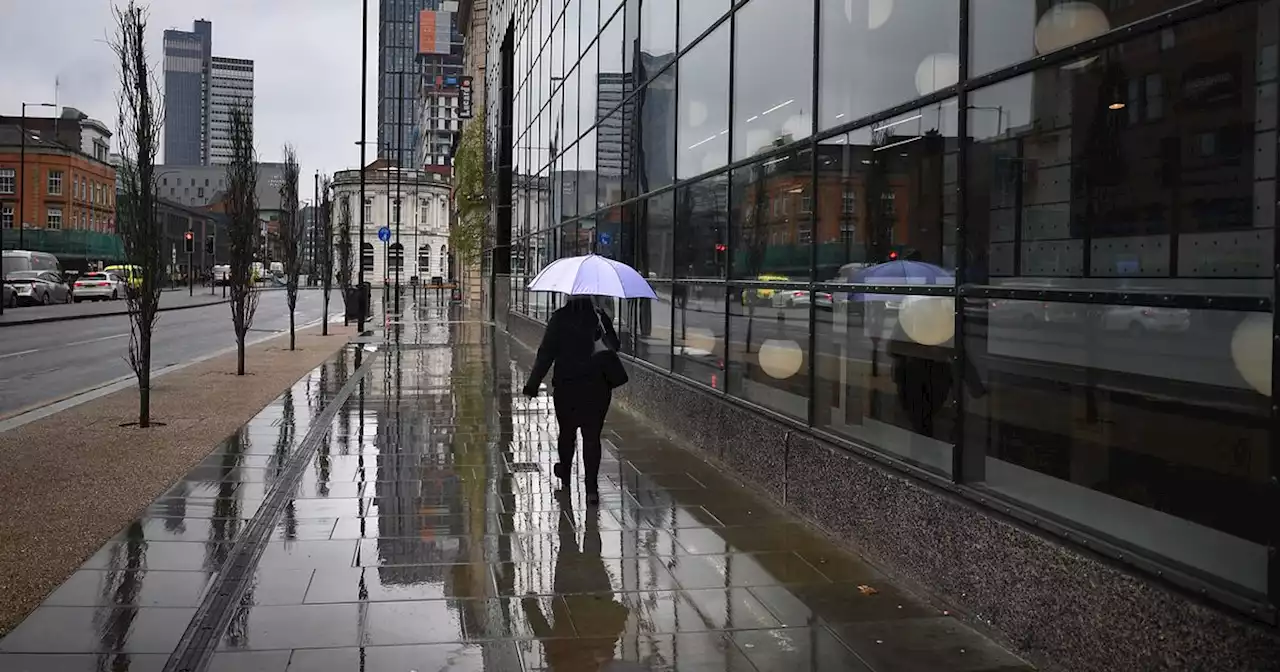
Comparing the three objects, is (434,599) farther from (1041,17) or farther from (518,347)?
(518,347)

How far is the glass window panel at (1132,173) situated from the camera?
4.20m

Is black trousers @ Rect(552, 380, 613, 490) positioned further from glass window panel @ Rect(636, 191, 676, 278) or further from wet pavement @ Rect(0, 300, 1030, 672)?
glass window panel @ Rect(636, 191, 676, 278)

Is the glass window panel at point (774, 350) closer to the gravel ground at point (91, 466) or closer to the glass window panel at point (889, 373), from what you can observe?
the glass window panel at point (889, 373)

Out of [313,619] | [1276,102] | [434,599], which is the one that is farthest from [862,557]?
[1276,102]

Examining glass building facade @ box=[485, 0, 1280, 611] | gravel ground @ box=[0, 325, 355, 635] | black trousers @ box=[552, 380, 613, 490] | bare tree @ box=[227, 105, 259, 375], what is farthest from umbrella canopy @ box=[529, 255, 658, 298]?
bare tree @ box=[227, 105, 259, 375]

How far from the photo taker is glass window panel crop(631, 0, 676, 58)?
529 inches

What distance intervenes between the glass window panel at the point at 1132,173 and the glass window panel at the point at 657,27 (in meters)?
7.75

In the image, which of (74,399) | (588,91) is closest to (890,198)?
(74,399)

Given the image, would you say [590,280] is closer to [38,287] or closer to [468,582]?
[468,582]

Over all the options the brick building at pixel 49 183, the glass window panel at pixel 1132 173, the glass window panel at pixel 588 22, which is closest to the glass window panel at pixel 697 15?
the glass window panel at pixel 1132 173

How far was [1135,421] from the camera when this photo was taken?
16.4 feet

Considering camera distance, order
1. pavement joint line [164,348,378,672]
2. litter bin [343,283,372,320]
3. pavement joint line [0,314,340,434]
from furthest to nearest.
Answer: litter bin [343,283,372,320], pavement joint line [0,314,340,434], pavement joint line [164,348,378,672]

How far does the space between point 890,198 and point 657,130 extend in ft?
23.1

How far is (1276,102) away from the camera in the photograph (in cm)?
399
